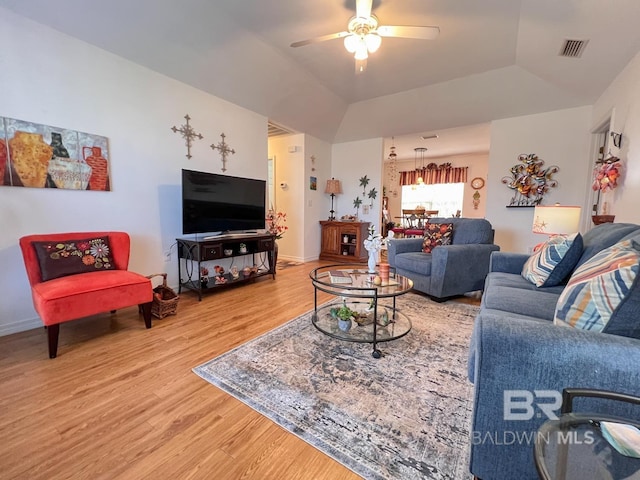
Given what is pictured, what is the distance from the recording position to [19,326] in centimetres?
229

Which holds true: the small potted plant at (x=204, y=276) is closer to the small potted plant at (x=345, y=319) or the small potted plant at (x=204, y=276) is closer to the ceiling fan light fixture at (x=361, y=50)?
the small potted plant at (x=345, y=319)

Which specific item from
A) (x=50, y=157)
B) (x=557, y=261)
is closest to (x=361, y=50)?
(x=557, y=261)

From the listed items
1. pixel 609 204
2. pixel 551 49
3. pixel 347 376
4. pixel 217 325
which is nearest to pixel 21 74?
pixel 217 325

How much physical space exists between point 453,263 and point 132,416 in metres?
2.91

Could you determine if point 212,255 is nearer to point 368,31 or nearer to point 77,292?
point 77,292

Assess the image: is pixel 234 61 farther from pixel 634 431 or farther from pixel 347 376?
pixel 634 431

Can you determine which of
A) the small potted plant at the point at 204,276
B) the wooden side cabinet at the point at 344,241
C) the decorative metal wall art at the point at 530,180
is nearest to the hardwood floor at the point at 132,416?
the small potted plant at the point at 204,276

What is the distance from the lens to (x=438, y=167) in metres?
8.53

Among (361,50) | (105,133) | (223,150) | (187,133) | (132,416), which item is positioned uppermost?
(361,50)

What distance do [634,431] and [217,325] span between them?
2.47 metres

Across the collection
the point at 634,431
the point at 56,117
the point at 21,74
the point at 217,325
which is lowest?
the point at 217,325

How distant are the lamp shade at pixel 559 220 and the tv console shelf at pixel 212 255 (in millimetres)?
3151

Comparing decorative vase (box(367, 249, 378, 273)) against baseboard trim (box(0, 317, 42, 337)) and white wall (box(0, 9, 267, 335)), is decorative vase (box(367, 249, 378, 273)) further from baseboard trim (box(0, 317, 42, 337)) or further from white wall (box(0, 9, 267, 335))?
baseboard trim (box(0, 317, 42, 337))

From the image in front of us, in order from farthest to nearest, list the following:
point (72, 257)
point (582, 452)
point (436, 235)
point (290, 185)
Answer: point (290, 185) < point (436, 235) < point (72, 257) < point (582, 452)
